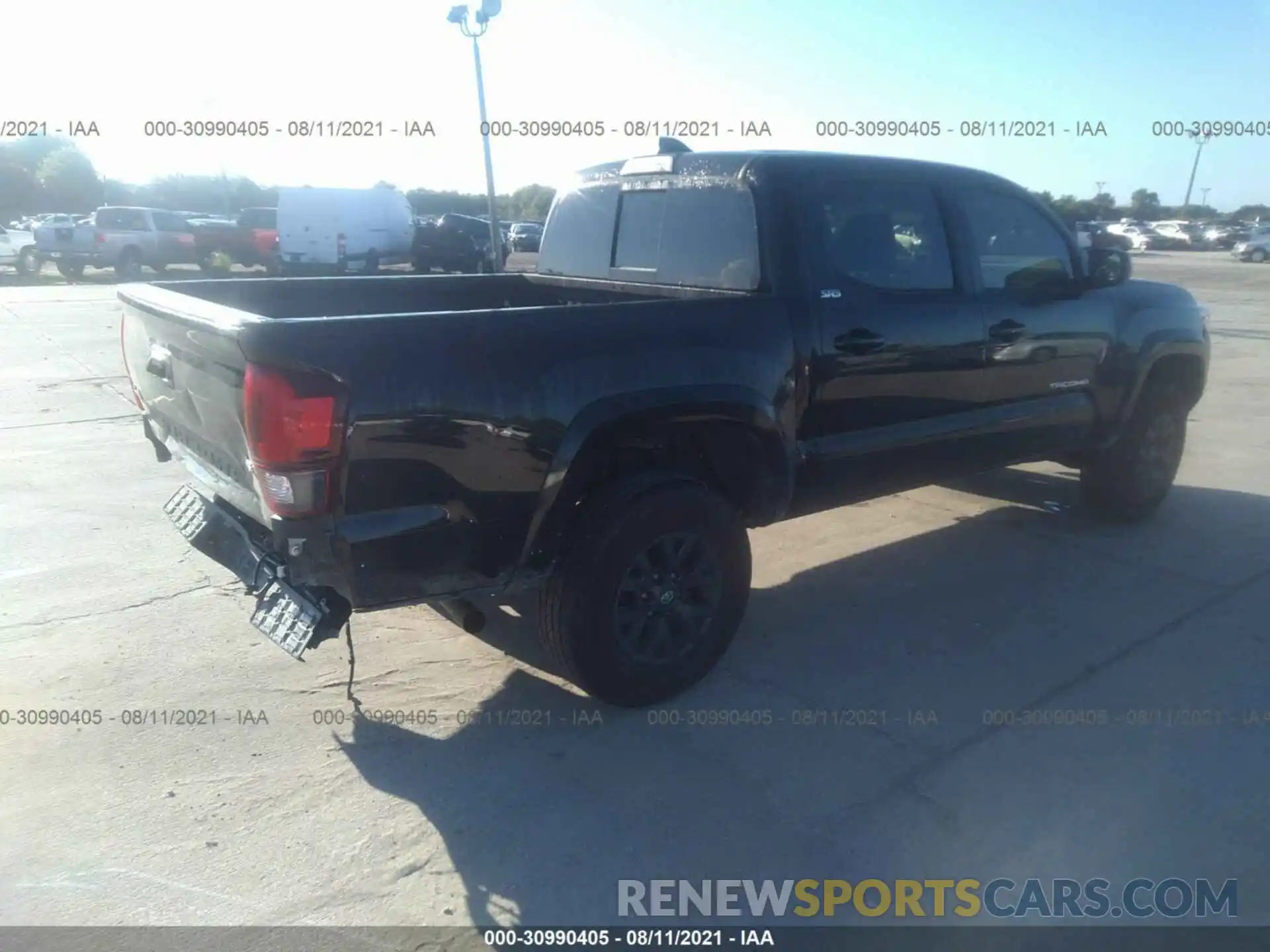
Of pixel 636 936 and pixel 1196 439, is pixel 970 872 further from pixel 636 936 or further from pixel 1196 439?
pixel 1196 439

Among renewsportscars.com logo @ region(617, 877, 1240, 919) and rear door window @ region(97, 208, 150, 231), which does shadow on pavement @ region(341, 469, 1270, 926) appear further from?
rear door window @ region(97, 208, 150, 231)


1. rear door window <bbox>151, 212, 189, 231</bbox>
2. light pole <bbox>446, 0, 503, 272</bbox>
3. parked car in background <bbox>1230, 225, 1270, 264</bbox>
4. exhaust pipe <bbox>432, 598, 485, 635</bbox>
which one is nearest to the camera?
exhaust pipe <bbox>432, 598, 485, 635</bbox>

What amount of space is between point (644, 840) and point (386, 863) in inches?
30.5

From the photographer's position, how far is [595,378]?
3398 mm

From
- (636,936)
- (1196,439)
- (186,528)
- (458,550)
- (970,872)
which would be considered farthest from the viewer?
(1196,439)

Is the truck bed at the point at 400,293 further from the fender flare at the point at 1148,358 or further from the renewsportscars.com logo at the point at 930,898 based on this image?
the fender flare at the point at 1148,358

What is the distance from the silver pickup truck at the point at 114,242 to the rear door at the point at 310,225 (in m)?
4.17

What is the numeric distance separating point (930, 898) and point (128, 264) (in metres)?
28.3

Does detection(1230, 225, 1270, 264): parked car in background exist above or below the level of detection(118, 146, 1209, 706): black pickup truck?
below

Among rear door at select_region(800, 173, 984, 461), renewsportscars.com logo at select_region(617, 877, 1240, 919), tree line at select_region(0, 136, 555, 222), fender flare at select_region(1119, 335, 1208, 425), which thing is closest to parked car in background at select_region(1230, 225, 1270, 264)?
tree line at select_region(0, 136, 555, 222)

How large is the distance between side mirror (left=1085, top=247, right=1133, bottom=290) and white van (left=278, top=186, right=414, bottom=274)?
22.1m

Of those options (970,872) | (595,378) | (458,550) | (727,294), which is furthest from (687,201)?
(970,872)

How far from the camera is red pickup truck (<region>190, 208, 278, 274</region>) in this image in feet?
90.7

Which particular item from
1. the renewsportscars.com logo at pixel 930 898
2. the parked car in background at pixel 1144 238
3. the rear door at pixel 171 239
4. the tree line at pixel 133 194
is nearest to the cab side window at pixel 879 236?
the renewsportscars.com logo at pixel 930 898
